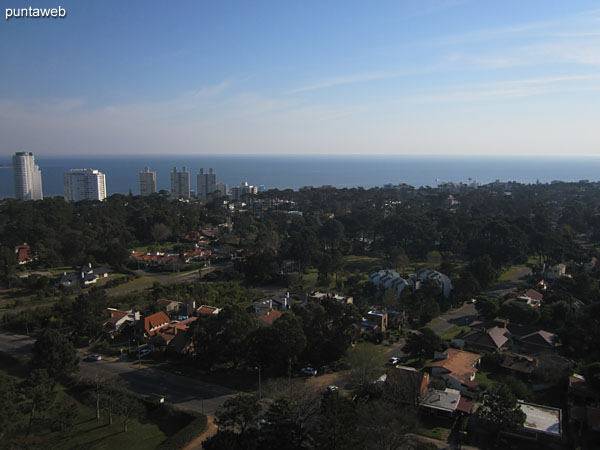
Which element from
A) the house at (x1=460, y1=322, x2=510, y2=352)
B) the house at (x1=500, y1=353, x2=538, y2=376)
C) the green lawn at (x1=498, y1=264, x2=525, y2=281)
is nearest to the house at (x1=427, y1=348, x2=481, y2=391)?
the house at (x1=500, y1=353, x2=538, y2=376)

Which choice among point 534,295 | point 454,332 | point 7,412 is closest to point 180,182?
point 534,295

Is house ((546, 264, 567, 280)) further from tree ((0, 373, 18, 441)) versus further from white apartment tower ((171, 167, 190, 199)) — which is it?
white apartment tower ((171, 167, 190, 199))

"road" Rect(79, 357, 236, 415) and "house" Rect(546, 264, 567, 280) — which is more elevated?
"house" Rect(546, 264, 567, 280)

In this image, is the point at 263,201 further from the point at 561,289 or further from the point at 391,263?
the point at 561,289

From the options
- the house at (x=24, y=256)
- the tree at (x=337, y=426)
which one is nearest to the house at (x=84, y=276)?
the house at (x=24, y=256)

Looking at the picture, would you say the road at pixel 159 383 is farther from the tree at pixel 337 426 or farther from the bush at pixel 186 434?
the tree at pixel 337 426
